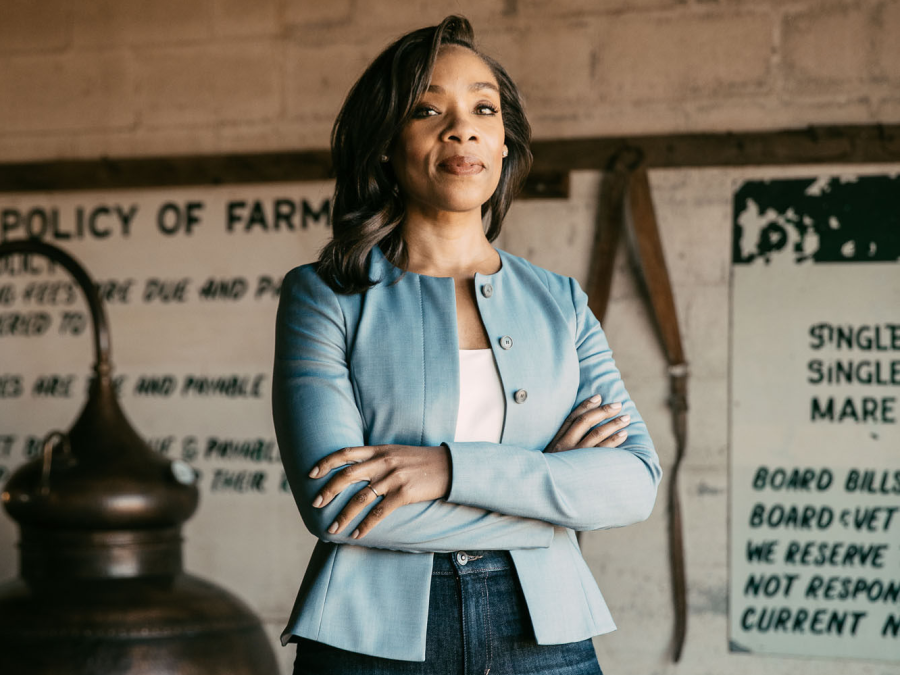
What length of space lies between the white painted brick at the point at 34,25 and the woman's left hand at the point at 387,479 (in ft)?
8.76

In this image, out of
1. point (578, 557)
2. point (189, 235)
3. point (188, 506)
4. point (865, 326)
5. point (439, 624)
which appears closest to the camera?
point (439, 624)

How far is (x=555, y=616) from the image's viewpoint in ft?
4.08

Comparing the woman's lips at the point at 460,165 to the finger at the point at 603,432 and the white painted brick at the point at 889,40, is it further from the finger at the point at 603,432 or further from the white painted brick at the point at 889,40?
the white painted brick at the point at 889,40

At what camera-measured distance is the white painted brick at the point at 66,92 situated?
337 centimetres

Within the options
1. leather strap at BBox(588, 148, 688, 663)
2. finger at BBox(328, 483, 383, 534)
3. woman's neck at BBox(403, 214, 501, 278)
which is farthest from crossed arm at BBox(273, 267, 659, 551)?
leather strap at BBox(588, 148, 688, 663)

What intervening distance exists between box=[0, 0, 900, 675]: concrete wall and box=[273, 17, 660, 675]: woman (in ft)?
5.00

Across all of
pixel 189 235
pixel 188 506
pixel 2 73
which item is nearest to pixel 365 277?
pixel 188 506

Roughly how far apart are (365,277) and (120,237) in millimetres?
2173

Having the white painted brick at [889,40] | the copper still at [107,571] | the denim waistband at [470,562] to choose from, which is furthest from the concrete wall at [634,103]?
the denim waistband at [470,562]

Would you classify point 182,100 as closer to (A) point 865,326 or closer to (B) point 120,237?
(B) point 120,237

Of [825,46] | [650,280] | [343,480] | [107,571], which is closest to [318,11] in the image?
[650,280]

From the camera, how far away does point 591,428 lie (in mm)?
1396

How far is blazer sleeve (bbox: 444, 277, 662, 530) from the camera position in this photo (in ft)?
4.09

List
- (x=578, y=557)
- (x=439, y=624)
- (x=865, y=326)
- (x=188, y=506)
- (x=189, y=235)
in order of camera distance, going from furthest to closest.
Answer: (x=189, y=235), (x=865, y=326), (x=188, y=506), (x=578, y=557), (x=439, y=624)
